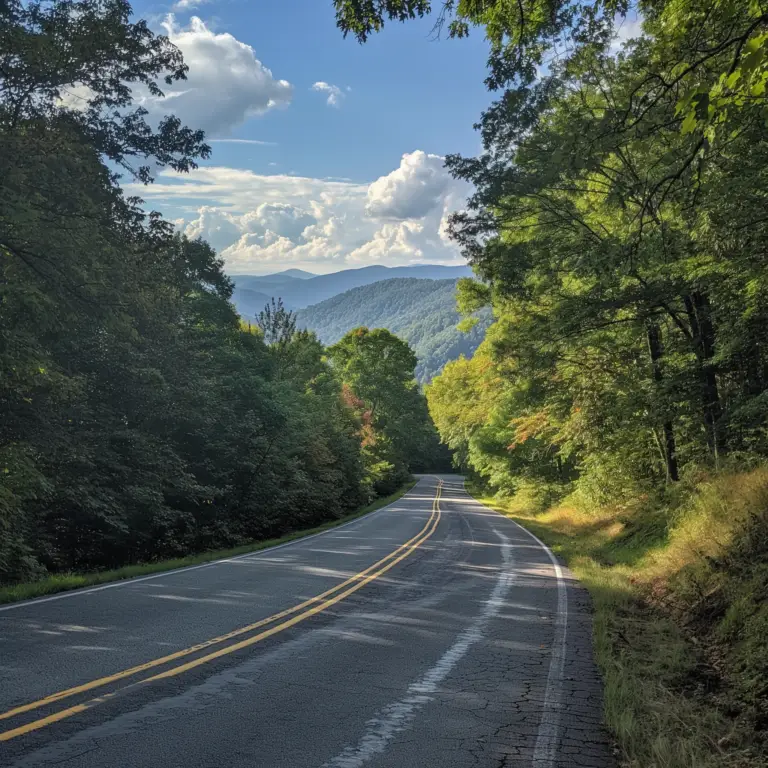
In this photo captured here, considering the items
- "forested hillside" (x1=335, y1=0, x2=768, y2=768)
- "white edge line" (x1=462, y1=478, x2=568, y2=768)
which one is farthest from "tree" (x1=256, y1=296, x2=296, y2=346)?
"white edge line" (x1=462, y1=478, x2=568, y2=768)

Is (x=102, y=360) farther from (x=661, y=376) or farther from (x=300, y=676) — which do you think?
(x=661, y=376)

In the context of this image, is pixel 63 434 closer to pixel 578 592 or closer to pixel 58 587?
pixel 58 587

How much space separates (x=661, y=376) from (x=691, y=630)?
9.89 metres

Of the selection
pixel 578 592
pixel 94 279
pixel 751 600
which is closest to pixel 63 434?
pixel 94 279

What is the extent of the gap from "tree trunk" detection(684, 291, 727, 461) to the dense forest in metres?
12.4

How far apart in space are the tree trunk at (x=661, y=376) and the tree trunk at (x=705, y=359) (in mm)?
1921

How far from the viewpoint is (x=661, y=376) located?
54.1ft

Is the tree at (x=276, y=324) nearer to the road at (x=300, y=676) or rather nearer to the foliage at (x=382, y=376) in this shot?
the foliage at (x=382, y=376)

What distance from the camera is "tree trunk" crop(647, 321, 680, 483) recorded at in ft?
55.1

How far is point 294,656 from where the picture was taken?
21.0 feet

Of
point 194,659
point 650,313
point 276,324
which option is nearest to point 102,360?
point 194,659

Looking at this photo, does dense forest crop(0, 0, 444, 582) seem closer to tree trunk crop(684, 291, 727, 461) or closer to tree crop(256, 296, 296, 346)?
tree crop(256, 296, 296, 346)

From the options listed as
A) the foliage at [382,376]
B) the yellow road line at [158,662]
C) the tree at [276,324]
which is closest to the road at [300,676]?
the yellow road line at [158,662]

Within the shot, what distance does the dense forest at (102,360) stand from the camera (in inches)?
458
